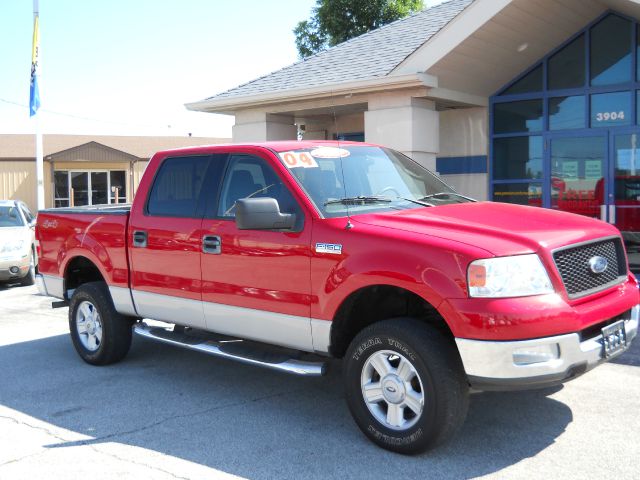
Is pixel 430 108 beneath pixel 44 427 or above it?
above

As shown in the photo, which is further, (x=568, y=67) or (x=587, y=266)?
(x=568, y=67)

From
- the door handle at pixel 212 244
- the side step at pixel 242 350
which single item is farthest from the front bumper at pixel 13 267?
the door handle at pixel 212 244

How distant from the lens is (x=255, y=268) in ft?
16.6

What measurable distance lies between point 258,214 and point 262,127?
362 inches

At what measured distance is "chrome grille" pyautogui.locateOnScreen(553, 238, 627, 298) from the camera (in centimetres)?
417

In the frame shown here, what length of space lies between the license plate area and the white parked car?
9602 mm

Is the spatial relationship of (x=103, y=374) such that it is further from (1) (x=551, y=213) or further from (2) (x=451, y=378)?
(1) (x=551, y=213)

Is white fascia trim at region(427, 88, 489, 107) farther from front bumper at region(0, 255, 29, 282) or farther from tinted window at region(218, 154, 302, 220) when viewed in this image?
front bumper at region(0, 255, 29, 282)

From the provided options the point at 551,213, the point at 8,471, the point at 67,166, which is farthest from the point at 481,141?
the point at 67,166

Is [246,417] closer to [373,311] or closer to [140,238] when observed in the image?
[373,311]

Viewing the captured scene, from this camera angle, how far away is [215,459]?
430cm

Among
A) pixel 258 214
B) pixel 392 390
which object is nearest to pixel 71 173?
pixel 258 214

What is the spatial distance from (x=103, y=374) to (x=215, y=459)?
8.10ft

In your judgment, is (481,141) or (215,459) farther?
(481,141)
